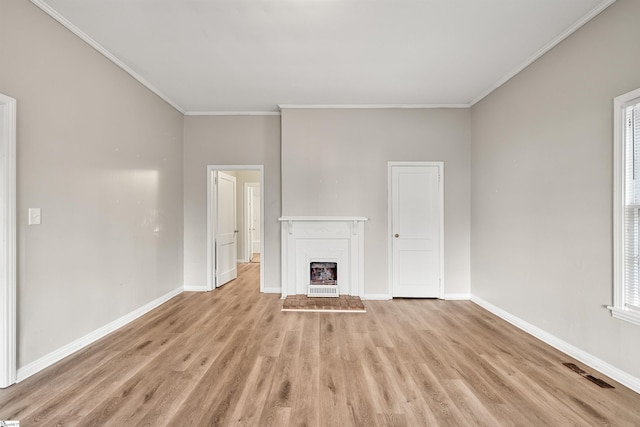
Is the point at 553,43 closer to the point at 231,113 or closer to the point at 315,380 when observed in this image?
the point at 315,380

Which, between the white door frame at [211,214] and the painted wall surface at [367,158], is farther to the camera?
the white door frame at [211,214]

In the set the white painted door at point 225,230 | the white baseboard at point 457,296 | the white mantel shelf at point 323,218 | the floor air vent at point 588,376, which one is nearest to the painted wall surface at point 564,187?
the floor air vent at point 588,376

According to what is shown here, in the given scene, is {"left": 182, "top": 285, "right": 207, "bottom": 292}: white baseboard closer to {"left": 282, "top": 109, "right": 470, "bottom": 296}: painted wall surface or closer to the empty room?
the empty room

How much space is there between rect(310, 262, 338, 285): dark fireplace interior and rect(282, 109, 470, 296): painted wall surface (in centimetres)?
50

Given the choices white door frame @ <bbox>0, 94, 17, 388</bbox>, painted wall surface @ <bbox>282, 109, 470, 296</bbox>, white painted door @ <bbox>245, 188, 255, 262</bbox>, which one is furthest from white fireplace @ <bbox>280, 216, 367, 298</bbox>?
white painted door @ <bbox>245, 188, 255, 262</bbox>

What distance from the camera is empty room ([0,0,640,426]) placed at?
2.21 meters

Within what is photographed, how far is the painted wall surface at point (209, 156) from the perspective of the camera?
4.98 metres

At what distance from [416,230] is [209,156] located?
360 cm

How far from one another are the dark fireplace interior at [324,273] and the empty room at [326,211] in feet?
0.11

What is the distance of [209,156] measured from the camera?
16.5 ft

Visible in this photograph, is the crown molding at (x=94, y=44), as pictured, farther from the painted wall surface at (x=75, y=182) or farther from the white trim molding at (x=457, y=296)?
the white trim molding at (x=457, y=296)

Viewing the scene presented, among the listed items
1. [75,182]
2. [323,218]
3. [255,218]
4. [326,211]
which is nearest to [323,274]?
[323,218]

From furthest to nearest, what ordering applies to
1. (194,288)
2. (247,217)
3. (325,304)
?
1. (247,217)
2. (194,288)
3. (325,304)

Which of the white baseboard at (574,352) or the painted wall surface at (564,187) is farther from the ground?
the painted wall surface at (564,187)
